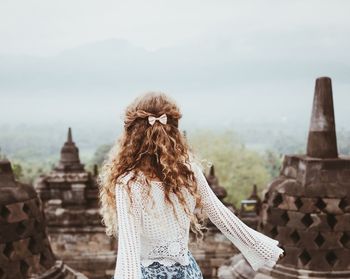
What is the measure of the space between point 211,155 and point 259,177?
351 cm

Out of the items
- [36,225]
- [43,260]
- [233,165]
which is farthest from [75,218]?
[233,165]

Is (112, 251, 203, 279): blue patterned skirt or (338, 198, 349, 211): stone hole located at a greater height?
(112, 251, 203, 279): blue patterned skirt

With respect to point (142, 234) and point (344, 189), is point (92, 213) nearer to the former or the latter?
point (344, 189)

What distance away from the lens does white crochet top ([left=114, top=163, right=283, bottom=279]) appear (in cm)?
210

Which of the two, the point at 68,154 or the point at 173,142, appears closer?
the point at 173,142

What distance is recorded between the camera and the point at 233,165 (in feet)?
120

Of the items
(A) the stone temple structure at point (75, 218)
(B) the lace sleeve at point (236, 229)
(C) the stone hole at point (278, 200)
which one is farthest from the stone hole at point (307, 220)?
(A) the stone temple structure at point (75, 218)

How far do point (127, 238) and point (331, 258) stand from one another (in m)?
2.44

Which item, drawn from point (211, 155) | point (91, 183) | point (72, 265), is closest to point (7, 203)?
point (72, 265)

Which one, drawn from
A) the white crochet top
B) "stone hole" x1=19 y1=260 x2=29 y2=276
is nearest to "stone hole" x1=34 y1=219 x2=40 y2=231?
"stone hole" x1=19 y1=260 x2=29 y2=276

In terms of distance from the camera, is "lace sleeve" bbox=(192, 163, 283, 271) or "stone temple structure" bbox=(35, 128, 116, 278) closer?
"lace sleeve" bbox=(192, 163, 283, 271)

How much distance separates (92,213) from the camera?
33.0ft

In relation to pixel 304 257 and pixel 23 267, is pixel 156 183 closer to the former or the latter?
pixel 304 257

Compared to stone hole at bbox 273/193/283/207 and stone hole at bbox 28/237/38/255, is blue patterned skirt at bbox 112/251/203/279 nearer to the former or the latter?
stone hole at bbox 273/193/283/207
